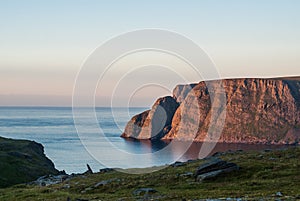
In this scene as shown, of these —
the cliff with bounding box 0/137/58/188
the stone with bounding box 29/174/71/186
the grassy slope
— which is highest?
the grassy slope

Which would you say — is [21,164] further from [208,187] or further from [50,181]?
[208,187]

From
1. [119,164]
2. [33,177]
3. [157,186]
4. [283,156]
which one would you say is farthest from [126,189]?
[119,164]

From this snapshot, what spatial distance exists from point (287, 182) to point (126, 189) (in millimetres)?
18197

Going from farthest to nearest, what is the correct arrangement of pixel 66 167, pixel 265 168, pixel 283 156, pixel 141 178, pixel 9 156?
pixel 66 167, pixel 9 156, pixel 283 156, pixel 141 178, pixel 265 168

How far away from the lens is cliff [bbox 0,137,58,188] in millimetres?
107438

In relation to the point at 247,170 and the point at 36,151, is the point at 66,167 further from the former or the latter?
the point at 247,170

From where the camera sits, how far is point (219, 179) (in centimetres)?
5025

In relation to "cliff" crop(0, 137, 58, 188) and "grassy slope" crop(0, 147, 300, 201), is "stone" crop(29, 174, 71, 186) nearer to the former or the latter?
"grassy slope" crop(0, 147, 300, 201)

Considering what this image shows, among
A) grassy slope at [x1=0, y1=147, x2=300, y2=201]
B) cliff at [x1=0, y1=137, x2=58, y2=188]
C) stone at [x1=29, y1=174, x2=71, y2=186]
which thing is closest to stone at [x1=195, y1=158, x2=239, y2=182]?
grassy slope at [x1=0, y1=147, x2=300, y2=201]

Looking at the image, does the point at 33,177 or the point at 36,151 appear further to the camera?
the point at 36,151

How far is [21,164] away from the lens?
12081 cm

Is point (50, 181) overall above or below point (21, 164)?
above

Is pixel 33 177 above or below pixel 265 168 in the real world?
below

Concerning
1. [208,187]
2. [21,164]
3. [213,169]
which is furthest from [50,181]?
[21,164]
